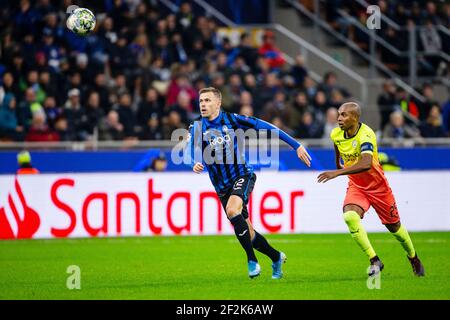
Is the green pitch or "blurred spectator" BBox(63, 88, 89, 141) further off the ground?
"blurred spectator" BBox(63, 88, 89, 141)

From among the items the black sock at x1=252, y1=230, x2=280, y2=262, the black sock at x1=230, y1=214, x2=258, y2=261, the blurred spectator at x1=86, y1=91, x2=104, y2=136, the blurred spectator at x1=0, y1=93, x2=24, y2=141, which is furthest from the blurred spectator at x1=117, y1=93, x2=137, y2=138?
the black sock at x1=230, y1=214, x2=258, y2=261

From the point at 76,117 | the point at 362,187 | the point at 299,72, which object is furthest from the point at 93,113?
the point at 362,187

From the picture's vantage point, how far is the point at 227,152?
11758 mm

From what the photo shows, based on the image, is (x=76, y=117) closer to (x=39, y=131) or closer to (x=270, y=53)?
(x=39, y=131)

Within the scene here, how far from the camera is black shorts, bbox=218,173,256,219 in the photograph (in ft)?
38.1

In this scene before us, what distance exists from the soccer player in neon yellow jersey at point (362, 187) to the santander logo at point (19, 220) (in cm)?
702

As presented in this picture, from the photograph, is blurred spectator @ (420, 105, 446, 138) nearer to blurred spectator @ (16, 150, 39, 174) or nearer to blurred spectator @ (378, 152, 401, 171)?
blurred spectator @ (378, 152, 401, 171)

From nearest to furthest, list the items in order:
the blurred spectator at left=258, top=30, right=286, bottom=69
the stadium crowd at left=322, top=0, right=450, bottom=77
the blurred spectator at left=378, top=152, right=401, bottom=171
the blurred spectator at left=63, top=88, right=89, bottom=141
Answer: the blurred spectator at left=378, top=152, right=401, bottom=171 → the blurred spectator at left=63, top=88, right=89, bottom=141 → the blurred spectator at left=258, top=30, right=286, bottom=69 → the stadium crowd at left=322, top=0, right=450, bottom=77

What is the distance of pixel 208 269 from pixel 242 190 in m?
1.80

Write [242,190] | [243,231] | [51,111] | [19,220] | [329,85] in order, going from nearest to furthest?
1. [243,231]
2. [242,190]
3. [19,220]
4. [51,111]
5. [329,85]

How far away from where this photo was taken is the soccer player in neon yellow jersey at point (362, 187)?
1166 cm

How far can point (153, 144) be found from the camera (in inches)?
805

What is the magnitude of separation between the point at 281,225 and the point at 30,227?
4.29 metres

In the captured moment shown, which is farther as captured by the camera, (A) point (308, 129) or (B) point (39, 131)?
(A) point (308, 129)
